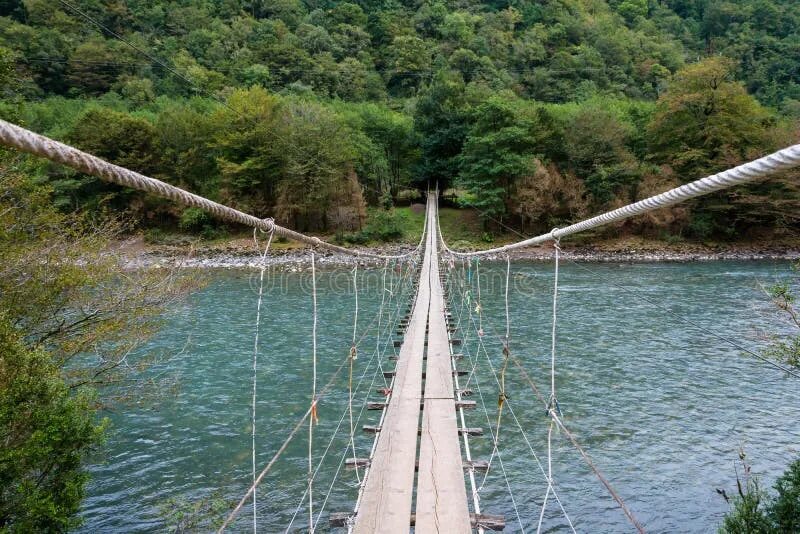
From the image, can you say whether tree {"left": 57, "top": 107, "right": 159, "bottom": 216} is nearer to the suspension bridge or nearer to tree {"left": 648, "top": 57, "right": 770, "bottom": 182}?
the suspension bridge

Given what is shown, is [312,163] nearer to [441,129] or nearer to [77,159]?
[441,129]

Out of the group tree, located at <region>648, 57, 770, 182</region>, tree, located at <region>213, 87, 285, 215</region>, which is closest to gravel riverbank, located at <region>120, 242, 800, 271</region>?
tree, located at <region>648, 57, 770, 182</region>

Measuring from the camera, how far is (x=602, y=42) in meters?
46.5

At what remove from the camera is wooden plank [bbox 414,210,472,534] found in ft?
9.41

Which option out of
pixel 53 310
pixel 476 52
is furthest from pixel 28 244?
pixel 476 52

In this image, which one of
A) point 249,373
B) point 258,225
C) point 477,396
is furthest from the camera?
point 249,373

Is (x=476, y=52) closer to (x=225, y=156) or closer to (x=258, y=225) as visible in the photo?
(x=225, y=156)

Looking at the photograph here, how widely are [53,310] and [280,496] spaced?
2.79m

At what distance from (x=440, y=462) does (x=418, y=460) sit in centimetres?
21

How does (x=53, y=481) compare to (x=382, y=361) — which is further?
(x=382, y=361)

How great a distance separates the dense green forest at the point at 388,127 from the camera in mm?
20547

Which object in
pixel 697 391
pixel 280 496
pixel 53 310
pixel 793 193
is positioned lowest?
pixel 280 496

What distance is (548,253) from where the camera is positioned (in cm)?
1983

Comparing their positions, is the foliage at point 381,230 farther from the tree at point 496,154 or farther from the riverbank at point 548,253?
the tree at point 496,154
